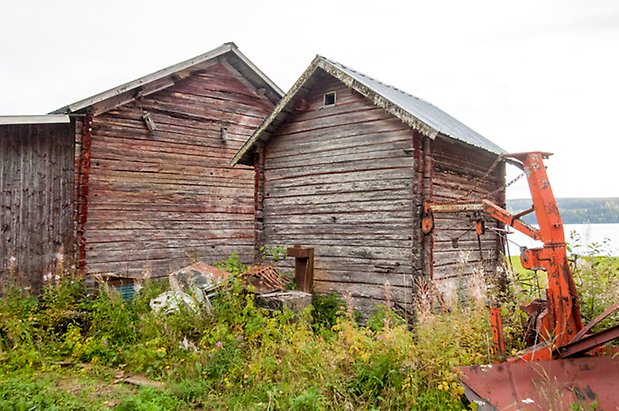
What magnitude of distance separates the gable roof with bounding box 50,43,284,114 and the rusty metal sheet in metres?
9.19

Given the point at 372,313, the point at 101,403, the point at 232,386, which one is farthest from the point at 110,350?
the point at 372,313

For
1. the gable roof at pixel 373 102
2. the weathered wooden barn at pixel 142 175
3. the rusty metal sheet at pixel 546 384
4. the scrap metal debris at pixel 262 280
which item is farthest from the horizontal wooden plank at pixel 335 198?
the rusty metal sheet at pixel 546 384

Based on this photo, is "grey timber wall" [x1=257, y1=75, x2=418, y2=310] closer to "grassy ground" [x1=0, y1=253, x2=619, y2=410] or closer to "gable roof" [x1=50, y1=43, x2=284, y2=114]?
"grassy ground" [x1=0, y1=253, x2=619, y2=410]

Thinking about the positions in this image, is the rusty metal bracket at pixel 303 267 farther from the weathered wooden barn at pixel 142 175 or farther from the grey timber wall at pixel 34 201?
the grey timber wall at pixel 34 201

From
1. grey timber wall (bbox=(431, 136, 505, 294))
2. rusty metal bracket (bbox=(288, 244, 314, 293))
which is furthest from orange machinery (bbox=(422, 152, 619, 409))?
rusty metal bracket (bbox=(288, 244, 314, 293))

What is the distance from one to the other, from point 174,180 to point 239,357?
6699 millimetres

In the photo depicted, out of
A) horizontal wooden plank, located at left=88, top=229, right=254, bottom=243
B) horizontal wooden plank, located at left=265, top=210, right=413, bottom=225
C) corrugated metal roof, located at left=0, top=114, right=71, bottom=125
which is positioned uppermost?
corrugated metal roof, located at left=0, top=114, right=71, bottom=125

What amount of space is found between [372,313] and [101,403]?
457 centimetres

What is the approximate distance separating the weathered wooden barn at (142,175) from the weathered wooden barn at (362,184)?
2.47 meters

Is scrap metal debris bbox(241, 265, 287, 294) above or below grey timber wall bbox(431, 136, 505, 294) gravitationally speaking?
below

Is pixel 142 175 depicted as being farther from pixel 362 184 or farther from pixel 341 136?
pixel 362 184

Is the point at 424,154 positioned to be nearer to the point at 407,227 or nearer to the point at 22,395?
the point at 407,227

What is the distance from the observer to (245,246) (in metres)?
13.1

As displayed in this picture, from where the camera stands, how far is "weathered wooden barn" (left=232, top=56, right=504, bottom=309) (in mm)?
8078
